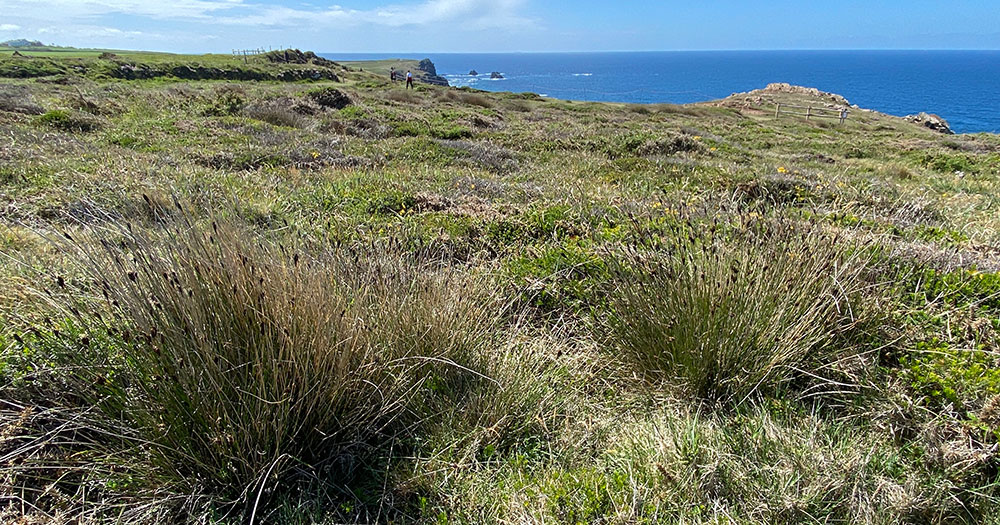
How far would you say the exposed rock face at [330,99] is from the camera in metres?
17.9

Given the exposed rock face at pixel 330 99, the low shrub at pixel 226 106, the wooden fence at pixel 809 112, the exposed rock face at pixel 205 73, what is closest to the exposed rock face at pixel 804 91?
the wooden fence at pixel 809 112

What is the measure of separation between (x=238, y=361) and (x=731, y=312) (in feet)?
7.56

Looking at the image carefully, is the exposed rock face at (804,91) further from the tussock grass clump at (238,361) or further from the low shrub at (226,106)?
the tussock grass clump at (238,361)

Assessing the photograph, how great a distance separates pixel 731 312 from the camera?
8.38 feet

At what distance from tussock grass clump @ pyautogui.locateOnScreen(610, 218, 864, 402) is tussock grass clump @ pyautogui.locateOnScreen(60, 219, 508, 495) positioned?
4.30 ft

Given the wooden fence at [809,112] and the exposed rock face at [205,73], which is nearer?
the exposed rock face at [205,73]

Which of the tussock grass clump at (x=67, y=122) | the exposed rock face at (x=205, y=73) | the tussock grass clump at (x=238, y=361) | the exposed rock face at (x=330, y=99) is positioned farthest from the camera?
the exposed rock face at (x=205, y=73)

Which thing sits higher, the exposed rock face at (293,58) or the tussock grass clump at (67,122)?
the exposed rock face at (293,58)

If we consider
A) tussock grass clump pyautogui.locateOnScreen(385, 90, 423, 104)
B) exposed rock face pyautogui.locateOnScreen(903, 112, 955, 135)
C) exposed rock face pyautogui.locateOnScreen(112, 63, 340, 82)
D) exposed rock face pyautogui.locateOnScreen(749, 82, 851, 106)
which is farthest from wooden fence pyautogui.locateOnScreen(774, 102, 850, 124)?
exposed rock face pyautogui.locateOnScreen(112, 63, 340, 82)

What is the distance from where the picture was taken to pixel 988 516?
1894 mm

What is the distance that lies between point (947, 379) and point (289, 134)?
1142 cm

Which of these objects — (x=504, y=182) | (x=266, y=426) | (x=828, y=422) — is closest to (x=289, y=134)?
(x=504, y=182)

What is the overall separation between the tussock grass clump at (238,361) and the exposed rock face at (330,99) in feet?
55.9

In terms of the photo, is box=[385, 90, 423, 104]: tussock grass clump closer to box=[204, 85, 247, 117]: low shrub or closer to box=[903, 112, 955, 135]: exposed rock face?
box=[204, 85, 247, 117]: low shrub
